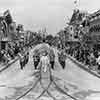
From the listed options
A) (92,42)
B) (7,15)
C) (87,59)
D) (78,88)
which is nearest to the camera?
(78,88)

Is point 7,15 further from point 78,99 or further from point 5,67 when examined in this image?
point 78,99

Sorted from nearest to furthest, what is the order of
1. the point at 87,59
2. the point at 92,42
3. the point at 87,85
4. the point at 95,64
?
the point at 87,85
the point at 95,64
the point at 87,59
the point at 92,42

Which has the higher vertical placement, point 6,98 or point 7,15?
point 7,15

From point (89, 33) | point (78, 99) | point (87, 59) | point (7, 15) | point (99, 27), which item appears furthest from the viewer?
point (7, 15)

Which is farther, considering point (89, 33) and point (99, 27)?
point (89, 33)

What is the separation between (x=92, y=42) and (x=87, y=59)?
33.0 metres

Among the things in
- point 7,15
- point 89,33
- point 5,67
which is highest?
point 7,15

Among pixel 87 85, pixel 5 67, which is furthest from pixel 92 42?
pixel 87 85

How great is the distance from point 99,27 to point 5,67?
34.0 m

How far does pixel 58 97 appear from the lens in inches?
576

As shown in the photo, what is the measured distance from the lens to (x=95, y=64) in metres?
26.2

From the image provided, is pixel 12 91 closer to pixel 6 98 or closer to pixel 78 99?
pixel 6 98

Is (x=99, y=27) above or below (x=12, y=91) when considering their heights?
above

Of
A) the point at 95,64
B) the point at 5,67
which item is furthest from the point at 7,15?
the point at 95,64
